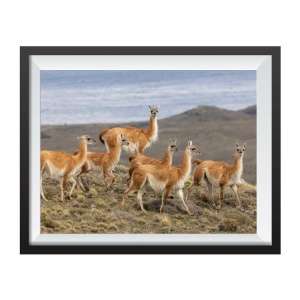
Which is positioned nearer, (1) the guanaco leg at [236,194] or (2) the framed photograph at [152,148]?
(2) the framed photograph at [152,148]

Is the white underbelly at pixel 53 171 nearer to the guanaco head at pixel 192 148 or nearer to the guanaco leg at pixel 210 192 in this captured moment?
the guanaco head at pixel 192 148

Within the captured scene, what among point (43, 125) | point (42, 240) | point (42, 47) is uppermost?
point (42, 47)

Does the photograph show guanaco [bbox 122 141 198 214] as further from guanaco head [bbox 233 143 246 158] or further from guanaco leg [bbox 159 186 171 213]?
guanaco head [bbox 233 143 246 158]

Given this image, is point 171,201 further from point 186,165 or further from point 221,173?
point 221,173

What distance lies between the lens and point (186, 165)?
6.08 metres

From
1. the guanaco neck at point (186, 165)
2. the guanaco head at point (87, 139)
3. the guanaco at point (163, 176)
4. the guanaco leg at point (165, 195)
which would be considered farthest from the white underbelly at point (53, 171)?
the guanaco neck at point (186, 165)

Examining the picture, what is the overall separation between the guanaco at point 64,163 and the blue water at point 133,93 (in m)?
0.20

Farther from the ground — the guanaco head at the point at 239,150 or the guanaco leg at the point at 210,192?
the guanaco head at the point at 239,150

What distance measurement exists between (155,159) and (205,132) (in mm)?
389

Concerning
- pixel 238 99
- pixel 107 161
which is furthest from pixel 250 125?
pixel 107 161

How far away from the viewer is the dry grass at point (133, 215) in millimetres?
6020

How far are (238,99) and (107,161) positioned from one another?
0.99 metres
